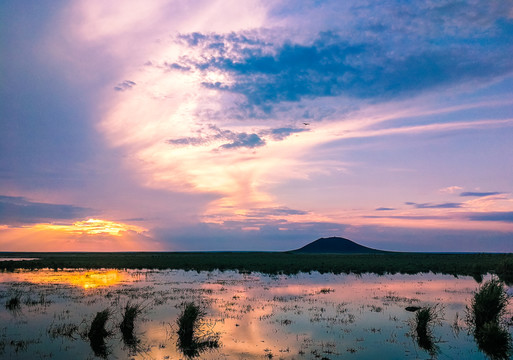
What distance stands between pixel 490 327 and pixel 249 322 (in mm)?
10757

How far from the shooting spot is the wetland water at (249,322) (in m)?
15.0

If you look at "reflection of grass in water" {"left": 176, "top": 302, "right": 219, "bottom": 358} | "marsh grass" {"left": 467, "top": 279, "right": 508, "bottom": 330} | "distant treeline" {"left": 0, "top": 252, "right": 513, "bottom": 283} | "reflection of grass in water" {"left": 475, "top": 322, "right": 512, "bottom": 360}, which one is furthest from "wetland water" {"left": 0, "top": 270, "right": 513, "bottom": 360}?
"distant treeline" {"left": 0, "top": 252, "right": 513, "bottom": 283}

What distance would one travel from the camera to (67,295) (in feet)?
94.7

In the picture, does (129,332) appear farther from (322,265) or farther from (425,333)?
(322,265)

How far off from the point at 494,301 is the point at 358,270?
117 ft

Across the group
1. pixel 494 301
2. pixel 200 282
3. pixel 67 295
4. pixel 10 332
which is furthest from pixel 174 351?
pixel 200 282

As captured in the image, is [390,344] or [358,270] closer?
[390,344]

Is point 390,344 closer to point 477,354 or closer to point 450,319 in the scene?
point 477,354

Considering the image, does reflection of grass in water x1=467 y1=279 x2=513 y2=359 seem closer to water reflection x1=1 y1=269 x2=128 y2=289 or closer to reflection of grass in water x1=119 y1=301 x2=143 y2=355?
reflection of grass in water x1=119 y1=301 x2=143 y2=355

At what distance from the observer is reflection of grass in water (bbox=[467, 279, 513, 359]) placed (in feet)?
51.0

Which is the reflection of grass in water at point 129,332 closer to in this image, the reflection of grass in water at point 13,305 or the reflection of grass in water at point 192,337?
the reflection of grass in water at point 192,337

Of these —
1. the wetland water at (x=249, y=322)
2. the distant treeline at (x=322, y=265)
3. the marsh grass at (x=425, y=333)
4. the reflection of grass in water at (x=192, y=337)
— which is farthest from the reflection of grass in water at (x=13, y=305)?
the distant treeline at (x=322, y=265)

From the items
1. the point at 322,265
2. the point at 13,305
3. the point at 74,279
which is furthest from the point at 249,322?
the point at 322,265

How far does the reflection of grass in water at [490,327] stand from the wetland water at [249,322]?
→ 0.48 meters
